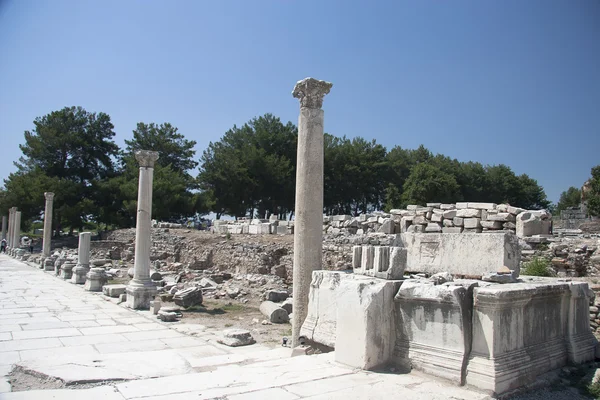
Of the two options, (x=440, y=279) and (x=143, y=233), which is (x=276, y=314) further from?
(x=440, y=279)

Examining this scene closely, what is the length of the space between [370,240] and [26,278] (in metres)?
14.1

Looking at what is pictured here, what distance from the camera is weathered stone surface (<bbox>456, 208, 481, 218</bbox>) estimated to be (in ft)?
44.4

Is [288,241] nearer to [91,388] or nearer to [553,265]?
[553,265]

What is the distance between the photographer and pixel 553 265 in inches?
421

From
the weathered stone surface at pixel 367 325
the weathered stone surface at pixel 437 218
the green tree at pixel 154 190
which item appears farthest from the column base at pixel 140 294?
the green tree at pixel 154 190

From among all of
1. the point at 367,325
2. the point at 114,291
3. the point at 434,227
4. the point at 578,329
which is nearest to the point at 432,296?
the point at 367,325

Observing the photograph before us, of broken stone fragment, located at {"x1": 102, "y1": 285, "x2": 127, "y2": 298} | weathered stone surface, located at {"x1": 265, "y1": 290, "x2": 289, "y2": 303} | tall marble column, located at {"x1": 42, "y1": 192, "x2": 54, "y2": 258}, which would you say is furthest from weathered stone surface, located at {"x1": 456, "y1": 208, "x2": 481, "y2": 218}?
tall marble column, located at {"x1": 42, "y1": 192, "x2": 54, "y2": 258}

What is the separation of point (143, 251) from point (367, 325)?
862 cm

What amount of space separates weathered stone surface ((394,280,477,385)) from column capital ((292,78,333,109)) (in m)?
3.52

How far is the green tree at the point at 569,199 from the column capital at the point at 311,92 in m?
68.4

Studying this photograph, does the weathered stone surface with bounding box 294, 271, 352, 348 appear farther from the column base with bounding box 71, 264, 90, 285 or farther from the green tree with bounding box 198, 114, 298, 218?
the green tree with bounding box 198, 114, 298, 218

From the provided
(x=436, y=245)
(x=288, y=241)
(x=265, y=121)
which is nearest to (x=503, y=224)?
(x=436, y=245)

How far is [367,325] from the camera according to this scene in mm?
4488

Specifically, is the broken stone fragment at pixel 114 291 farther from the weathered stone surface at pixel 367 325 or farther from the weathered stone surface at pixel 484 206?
the weathered stone surface at pixel 484 206
